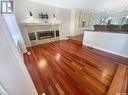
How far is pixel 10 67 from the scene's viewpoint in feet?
1.94

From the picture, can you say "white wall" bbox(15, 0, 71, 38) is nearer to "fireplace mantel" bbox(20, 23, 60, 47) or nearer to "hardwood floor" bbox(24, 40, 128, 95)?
"fireplace mantel" bbox(20, 23, 60, 47)

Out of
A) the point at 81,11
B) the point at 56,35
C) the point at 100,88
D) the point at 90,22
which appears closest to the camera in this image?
the point at 100,88

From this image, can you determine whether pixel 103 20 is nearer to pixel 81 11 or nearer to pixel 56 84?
Answer: pixel 81 11

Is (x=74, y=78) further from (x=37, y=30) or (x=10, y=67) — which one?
(x=37, y=30)

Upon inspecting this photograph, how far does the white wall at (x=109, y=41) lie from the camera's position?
2.45m

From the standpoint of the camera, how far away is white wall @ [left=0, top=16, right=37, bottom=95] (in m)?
0.52

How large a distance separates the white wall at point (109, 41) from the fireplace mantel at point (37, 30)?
2.21m

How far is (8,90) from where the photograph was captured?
64cm

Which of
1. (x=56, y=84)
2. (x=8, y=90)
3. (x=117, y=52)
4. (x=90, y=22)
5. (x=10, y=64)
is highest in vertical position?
(x=90, y=22)

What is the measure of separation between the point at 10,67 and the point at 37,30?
155 inches

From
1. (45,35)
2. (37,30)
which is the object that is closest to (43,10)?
(37,30)

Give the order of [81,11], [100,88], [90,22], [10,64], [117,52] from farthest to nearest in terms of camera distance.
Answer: [90,22] < [81,11] < [117,52] < [100,88] < [10,64]

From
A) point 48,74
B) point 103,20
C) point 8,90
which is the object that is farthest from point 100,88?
point 103,20

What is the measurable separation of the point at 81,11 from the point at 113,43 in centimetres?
449
